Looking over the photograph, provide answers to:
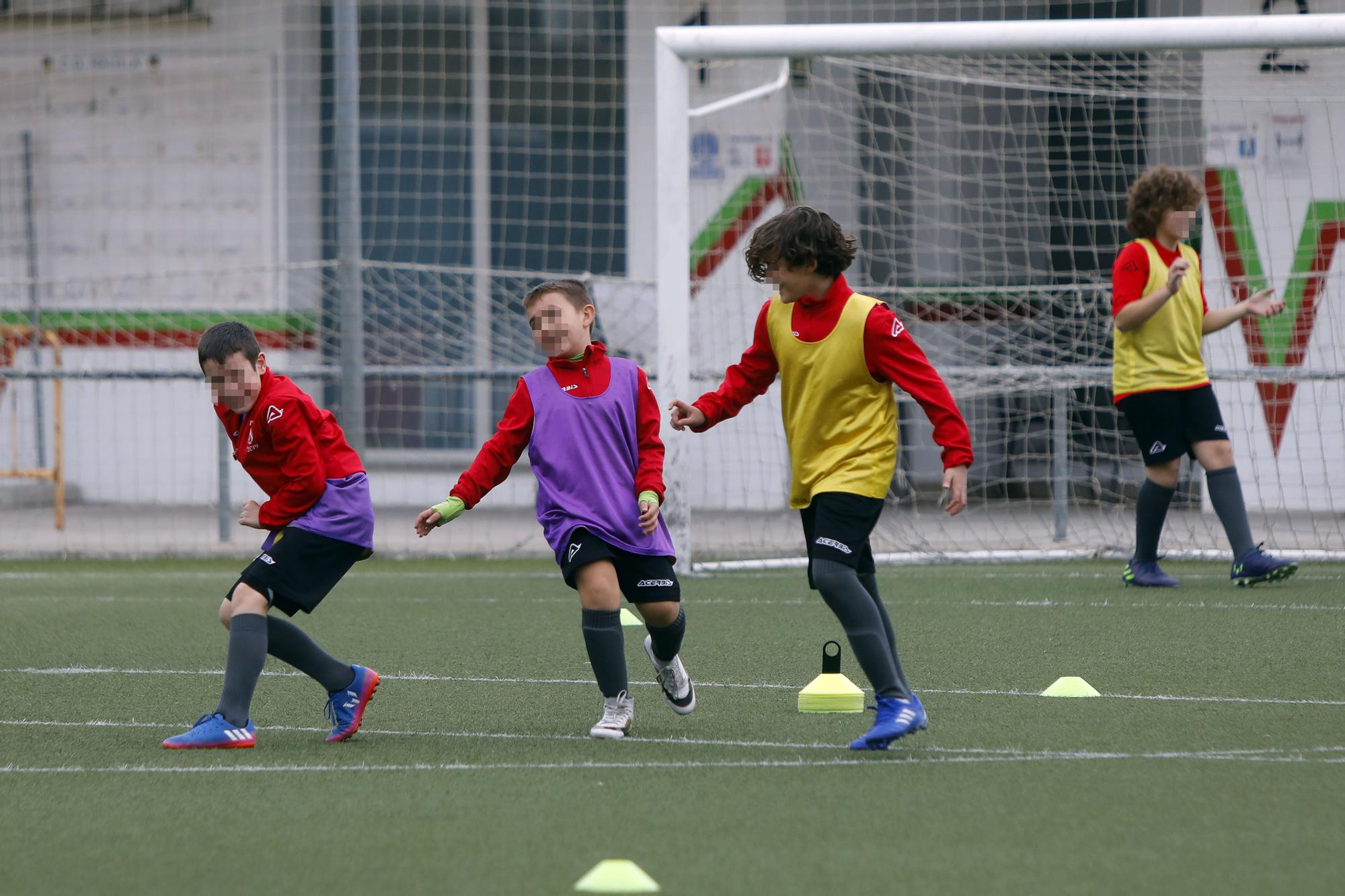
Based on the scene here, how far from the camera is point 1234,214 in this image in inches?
407

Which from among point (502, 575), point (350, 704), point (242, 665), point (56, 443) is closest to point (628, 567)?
point (350, 704)

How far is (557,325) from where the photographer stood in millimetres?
4242

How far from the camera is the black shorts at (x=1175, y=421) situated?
699 cm

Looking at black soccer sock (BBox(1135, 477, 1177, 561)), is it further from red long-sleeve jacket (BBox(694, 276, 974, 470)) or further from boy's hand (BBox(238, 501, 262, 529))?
boy's hand (BBox(238, 501, 262, 529))

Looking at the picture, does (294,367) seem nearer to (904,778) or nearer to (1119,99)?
(1119,99)

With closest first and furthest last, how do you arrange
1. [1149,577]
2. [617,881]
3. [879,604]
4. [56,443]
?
[617,881], [879,604], [1149,577], [56,443]

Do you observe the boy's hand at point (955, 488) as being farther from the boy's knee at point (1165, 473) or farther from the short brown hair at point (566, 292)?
the boy's knee at point (1165, 473)

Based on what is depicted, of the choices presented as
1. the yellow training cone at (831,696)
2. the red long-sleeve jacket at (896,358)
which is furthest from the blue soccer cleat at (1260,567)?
the red long-sleeve jacket at (896,358)

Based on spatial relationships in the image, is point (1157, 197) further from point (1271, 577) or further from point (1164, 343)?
point (1271, 577)

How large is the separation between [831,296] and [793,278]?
0.40 ft

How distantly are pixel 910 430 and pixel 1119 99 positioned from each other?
9.16ft

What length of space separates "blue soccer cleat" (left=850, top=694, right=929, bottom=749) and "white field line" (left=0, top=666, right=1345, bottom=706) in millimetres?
891

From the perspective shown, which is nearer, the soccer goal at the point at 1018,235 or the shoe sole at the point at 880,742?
the shoe sole at the point at 880,742

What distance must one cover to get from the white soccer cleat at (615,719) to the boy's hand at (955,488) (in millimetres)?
1029
